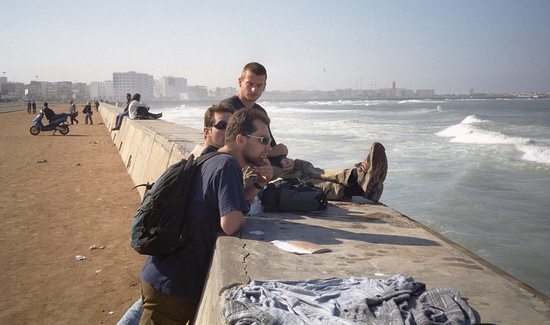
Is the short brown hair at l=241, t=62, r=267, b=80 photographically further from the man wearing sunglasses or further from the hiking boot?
the hiking boot

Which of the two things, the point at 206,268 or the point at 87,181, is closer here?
Result: the point at 206,268

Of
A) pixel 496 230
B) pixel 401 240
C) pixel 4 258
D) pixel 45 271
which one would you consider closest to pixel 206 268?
pixel 401 240

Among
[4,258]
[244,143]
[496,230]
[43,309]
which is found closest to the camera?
[244,143]

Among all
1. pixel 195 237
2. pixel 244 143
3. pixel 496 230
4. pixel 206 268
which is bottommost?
pixel 496 230

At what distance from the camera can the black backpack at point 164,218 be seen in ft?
8.53

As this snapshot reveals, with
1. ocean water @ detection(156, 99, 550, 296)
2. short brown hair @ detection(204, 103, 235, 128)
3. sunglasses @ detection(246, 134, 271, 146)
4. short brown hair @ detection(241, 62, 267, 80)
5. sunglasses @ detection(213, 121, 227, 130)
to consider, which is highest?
short brown hair @ detection(241, 62, 267, 80)

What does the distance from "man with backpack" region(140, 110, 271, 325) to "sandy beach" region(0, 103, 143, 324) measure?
5.44 feet

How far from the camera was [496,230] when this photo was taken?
7.94 meters

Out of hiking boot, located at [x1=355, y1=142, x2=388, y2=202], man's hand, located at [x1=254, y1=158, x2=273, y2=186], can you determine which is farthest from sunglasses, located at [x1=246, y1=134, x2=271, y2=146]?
hiking boot, located at [x1=355, y1=142, x2=388, y2=202]

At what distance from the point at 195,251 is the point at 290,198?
161 cm

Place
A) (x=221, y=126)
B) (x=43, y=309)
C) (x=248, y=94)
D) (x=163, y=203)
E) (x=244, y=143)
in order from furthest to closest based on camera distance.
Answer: (x=248, y=94) → (x=43, y=309) → (x=221, y=126) → (x=244, y=143) → (x=163, y=203)

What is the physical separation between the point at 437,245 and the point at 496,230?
17.5 ft

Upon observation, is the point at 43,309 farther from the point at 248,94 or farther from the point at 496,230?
the point at 496,230

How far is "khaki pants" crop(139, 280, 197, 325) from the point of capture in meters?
2.66
